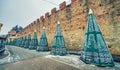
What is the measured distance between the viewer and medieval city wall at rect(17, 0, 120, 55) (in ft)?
21.4

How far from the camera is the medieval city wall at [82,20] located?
652cm

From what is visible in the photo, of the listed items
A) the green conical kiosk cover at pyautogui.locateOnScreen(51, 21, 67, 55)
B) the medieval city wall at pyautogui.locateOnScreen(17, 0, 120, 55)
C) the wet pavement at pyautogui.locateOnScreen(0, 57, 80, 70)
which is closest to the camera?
the wet pavement at pyautogui.locateOnScreen(0, 57, 80, 70)

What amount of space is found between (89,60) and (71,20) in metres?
5.39

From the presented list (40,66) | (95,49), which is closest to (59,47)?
(40,66)

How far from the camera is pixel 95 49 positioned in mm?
5797

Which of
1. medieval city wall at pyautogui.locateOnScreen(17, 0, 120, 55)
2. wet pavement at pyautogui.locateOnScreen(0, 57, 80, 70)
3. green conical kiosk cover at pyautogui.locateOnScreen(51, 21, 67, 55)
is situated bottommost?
wet pavement at pyautogui.locateOnScreen(0, 57, 80, 70)

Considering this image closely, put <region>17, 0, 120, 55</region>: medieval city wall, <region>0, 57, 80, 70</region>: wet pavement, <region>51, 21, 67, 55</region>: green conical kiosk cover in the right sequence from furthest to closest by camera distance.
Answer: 1. <region>51, 21, 67, 55</region>: green conical kiosk cover
2. <region>17, 0, 120, 55</region>: medieval city wall
3. <region>0, 57, 80, 70</region>: wet pavement

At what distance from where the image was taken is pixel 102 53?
5.49 meters

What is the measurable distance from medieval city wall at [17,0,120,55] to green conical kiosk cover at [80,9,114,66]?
1.21 m

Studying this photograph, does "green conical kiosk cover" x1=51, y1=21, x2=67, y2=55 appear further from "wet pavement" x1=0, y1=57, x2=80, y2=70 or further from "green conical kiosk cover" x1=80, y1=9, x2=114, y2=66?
"green conical kiosk cover" x1=80, y1=9, x2=114, y2=66

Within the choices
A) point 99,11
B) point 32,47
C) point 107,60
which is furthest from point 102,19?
point 32,47

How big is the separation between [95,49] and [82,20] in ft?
12.6

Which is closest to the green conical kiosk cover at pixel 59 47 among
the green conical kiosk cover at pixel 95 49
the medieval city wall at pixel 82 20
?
the medieval city wall at pixel 82 20

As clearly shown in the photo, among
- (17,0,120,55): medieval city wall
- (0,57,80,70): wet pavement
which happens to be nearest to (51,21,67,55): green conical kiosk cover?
(17,0,120,55): medieval city wall
